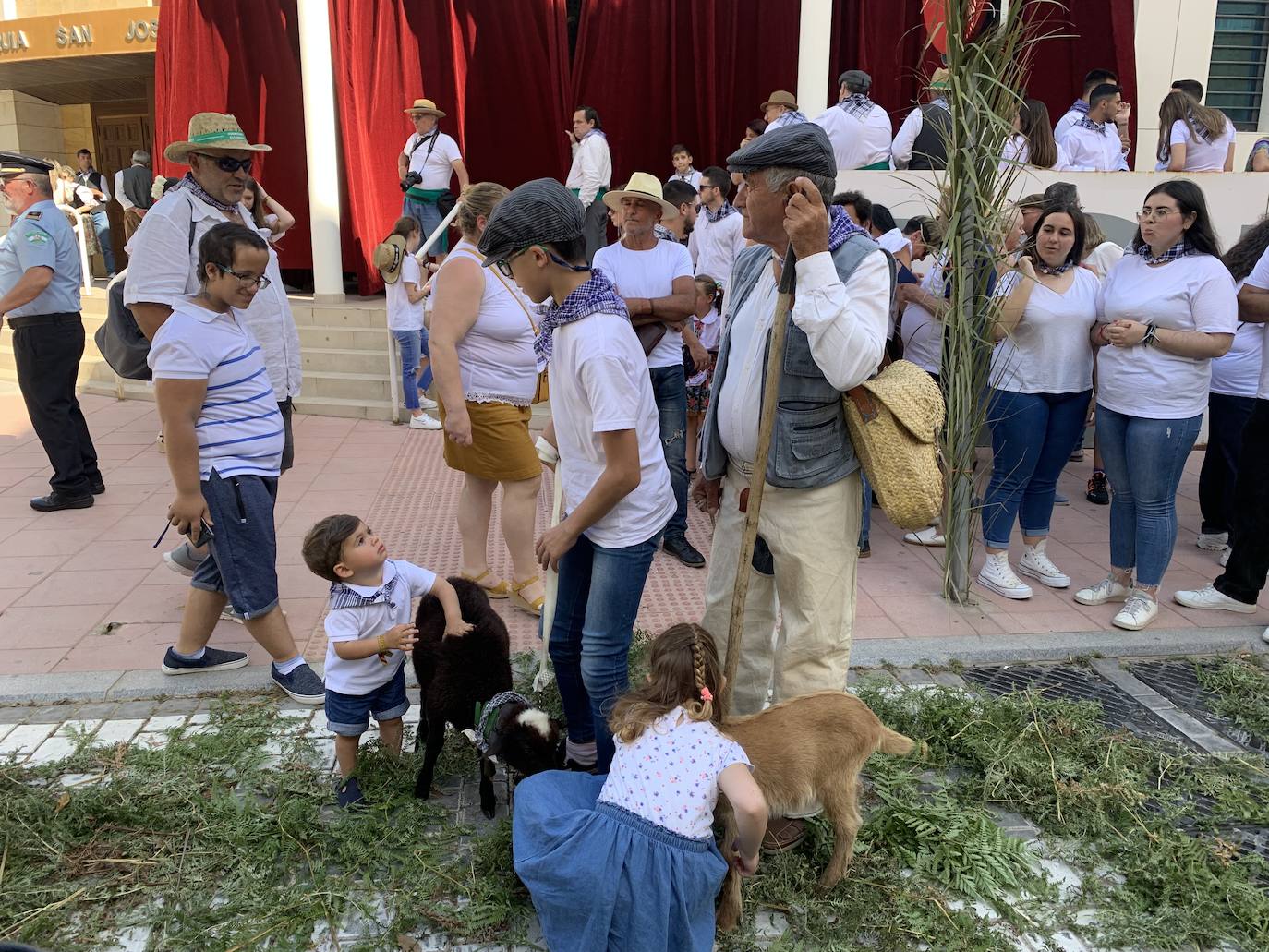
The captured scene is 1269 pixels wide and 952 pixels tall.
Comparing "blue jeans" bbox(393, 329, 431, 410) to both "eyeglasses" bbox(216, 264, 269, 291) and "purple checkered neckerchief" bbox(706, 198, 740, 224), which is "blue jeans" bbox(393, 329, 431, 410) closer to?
"purple checkered neckerchief" bbox(706, 198, 740, 224)

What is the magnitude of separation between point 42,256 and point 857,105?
19.5 feet

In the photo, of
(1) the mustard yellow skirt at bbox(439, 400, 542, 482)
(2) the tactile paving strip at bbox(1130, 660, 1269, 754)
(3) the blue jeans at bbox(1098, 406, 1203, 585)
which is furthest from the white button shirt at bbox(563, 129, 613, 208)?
(2) the tactile paving strip at bbox(1130, 660, 1269, 754)

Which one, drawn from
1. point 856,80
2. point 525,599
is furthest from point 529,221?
point 856,80

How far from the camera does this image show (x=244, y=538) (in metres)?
3.62

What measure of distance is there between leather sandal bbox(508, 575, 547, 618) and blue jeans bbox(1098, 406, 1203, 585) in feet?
9.52

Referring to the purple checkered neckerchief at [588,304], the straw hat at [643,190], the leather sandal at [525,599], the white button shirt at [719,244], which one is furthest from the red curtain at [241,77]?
the purple checkered neckerchief at [588,304]

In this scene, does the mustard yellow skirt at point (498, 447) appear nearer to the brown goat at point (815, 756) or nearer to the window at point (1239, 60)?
the brown goat at point (815, 756)

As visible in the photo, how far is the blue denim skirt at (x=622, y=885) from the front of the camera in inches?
90.5

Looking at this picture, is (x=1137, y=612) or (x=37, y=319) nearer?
(x=1137, y=612)

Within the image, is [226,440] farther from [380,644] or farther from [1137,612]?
[1137,612]

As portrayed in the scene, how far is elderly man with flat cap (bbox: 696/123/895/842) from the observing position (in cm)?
247

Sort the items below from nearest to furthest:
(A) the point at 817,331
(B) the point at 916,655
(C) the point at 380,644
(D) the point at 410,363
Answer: (A) the point at 817,331, (C) the point at 380,644, (B) the point at 916,655, (D) the point at 410,363

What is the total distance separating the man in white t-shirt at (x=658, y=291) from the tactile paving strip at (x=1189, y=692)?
235cm

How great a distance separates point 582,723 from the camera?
311cm
